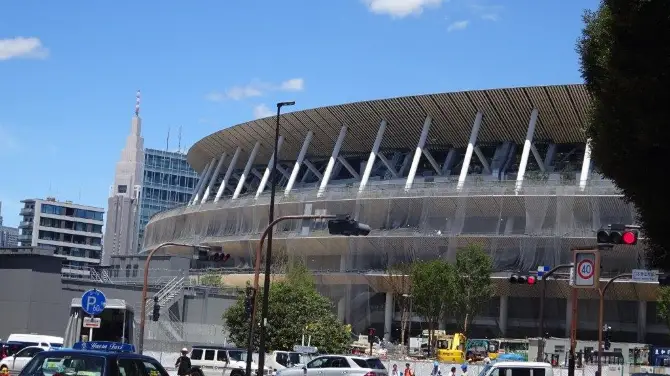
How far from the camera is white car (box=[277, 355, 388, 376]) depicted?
139 feet

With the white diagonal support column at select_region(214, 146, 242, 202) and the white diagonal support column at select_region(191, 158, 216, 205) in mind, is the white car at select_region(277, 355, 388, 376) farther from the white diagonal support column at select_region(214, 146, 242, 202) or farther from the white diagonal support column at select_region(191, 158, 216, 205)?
the white diagonal support column at select_region(191, 158, 216, 205)

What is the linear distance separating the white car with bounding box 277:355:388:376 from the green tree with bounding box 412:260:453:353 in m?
42.0

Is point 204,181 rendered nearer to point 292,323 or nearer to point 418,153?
point 418,153

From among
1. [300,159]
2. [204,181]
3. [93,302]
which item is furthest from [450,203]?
[93,302]

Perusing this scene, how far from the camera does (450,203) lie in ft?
308

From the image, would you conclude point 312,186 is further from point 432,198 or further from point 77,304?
point 77,304

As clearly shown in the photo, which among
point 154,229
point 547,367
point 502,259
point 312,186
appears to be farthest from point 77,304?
point 154,229

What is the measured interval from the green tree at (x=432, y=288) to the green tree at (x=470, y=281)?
18.1 inches

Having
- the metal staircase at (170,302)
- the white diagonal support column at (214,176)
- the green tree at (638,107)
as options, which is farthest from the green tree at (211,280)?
the green tree at (638,107)

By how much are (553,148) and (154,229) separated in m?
49.4

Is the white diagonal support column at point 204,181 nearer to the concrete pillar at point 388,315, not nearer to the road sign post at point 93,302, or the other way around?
the concrete pillar at point 388,315

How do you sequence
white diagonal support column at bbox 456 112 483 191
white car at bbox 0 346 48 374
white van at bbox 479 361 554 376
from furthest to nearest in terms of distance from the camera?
white diagonal support column at bbox 456 112 483 191 → white car at bbox 0 346 48 374 → white van at bbox 479 361 554 376

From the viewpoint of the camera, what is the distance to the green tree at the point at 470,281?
283ft

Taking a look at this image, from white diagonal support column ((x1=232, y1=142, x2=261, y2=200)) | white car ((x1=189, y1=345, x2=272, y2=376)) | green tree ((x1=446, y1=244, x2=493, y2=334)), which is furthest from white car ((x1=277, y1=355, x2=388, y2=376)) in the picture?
white diagonal support column ((x1=232, y1=142, x2=261, y2=200))
